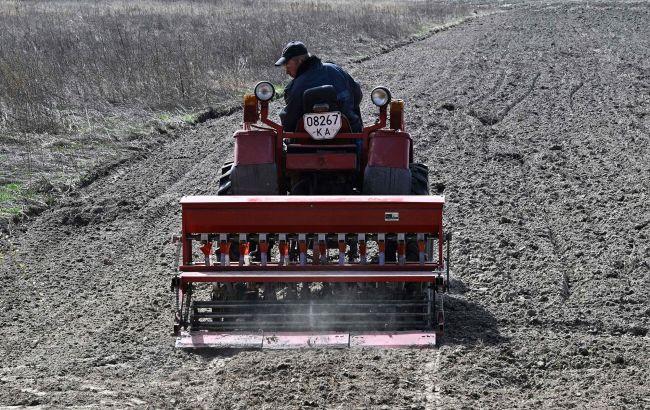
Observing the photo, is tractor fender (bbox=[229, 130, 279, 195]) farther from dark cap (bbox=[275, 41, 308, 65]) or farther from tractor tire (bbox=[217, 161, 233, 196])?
dark cap (bbox=[275, 41, 308, 65])

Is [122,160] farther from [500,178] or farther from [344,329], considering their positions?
[344,329]

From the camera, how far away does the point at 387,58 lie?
24.2 meters

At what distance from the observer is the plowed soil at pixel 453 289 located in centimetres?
571

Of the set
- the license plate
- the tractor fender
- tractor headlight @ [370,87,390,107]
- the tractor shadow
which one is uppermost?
tractor headlight @ [370,87,390,107]

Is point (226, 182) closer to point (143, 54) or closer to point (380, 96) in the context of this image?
point (380, 96)

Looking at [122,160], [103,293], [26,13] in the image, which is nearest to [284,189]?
[103,293]

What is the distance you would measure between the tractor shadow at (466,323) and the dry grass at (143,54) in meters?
7.79

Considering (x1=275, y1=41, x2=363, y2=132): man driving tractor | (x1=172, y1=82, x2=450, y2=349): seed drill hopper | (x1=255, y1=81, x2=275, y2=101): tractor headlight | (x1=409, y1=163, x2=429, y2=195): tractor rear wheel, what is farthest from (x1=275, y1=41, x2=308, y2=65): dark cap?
(x1=409, y1=163, x2=429, y2=195): tractor rear wheel

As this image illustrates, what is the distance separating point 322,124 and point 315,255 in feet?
3.59

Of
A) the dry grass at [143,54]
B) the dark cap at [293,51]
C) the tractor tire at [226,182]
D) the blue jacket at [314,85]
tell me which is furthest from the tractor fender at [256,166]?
the dry grass at [143,54]

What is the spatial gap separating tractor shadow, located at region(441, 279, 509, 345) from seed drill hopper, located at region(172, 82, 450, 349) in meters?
0.13

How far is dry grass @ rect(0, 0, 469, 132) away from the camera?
49.0 feet

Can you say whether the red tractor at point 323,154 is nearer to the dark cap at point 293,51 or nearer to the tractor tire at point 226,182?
the tractor tire at point 226,182

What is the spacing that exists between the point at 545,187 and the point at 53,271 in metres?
5.02
